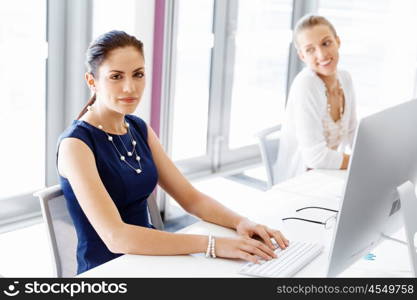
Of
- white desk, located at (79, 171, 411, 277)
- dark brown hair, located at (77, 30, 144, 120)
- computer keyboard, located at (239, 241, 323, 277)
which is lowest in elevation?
white desk, located at (79, 171, 411, 277)

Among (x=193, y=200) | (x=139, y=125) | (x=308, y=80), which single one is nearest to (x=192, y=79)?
(x=308, y=80)

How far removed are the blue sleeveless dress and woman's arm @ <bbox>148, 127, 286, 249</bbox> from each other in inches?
2.6

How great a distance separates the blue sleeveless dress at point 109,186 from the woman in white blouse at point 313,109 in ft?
3.01

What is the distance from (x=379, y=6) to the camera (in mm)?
4781

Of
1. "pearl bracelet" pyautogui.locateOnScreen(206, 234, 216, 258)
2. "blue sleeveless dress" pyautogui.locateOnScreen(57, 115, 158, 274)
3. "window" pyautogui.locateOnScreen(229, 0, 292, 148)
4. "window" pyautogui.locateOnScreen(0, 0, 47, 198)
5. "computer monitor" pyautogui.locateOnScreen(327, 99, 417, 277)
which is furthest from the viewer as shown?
"window" pyautogui.locateOnScreen(229, 0, 292, 148)

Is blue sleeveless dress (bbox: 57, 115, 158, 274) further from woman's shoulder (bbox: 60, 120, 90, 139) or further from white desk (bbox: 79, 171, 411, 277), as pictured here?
white desk (bbox: 79, 171, 411, 277)

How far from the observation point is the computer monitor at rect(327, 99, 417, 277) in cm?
126

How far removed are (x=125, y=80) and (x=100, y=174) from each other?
30cm

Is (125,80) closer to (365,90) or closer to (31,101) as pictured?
(31,101)

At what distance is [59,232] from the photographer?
176cm

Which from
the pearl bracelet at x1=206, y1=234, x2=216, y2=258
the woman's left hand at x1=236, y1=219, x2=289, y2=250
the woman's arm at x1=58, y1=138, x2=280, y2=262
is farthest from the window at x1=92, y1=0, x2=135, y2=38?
the pearl bracelet at x1=206, y1=234, x2=216, y2=258

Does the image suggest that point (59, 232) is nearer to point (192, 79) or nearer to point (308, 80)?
point (308, 80)

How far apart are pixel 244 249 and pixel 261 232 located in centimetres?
15

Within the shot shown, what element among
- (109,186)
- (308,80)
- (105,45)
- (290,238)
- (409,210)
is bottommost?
(290,238)
